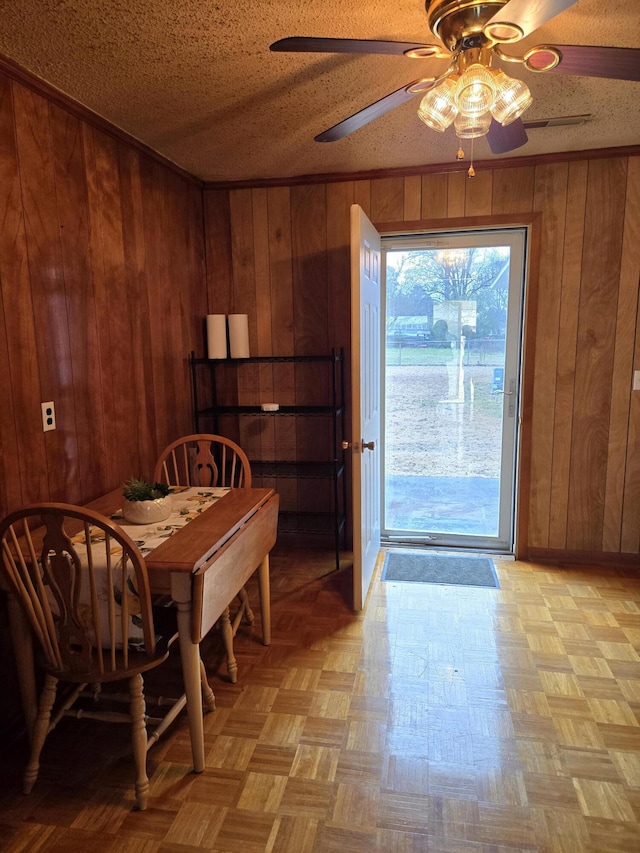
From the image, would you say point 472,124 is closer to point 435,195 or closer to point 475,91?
point 475,91

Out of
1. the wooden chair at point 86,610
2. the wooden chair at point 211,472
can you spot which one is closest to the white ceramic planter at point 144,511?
the wooden chair at point 86,610

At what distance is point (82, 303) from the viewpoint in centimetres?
216

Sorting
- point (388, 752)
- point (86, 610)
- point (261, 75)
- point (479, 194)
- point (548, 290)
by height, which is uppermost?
point (261, 75)

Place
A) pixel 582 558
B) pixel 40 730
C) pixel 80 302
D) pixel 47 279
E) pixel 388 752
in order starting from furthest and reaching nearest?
pixel 582 558 → pixel 80 302 → pixel 47 279 → pixel 388 752 → pixel 40 730

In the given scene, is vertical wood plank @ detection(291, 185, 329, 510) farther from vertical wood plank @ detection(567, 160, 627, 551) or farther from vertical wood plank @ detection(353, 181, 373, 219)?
vertical wood plank @ detection(567, 160, 627, 551)

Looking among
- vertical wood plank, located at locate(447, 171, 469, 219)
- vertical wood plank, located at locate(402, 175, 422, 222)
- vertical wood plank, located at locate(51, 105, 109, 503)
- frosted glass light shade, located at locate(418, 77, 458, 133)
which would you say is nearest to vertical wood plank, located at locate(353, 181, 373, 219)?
vertical wood plank, located at locate(402, 175, 422, 222)

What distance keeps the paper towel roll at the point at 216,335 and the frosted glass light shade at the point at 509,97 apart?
2004 mm

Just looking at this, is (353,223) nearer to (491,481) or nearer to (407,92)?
(407,92)

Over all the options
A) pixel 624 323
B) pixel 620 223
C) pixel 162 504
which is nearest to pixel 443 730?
pixel 162 504

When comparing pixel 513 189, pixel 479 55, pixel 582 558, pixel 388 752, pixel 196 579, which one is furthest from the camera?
pixel 582 558

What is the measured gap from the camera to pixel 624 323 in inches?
115

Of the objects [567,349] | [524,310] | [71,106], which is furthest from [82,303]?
[567,349]

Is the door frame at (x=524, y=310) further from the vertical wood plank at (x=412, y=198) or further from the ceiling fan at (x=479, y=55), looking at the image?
the ceiling fan at (x=479, y=55)

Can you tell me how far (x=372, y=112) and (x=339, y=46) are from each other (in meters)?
0.39
